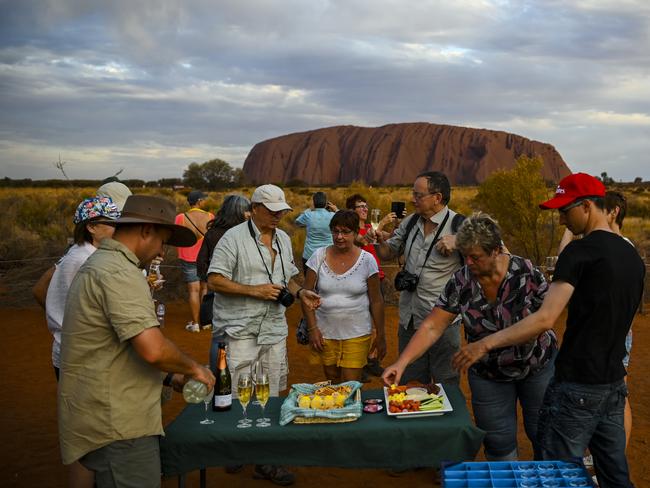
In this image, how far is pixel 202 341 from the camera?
1002cm

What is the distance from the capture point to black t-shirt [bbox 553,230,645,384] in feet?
9.86

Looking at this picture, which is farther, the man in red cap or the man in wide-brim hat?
the man in red cap

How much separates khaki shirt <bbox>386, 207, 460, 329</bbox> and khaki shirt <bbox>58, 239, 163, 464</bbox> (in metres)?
2.52

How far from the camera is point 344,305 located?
4895 millimetres

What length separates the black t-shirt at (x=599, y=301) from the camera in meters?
3.00

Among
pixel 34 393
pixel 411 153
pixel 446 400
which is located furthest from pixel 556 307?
pixel 411 153

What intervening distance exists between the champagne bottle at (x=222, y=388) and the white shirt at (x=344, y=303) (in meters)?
1.28

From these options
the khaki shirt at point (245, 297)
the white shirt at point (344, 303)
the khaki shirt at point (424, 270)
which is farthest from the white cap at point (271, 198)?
the khaki shirt at point (424, 270)

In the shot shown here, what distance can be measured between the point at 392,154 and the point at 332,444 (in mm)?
93190

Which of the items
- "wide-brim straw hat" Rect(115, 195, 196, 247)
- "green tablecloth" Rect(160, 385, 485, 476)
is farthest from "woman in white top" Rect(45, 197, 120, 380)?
"green tablecloth" Rect(160, 385, 485, 476)

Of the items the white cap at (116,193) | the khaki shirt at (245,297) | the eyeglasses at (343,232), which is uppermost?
the white cap at (116,193)

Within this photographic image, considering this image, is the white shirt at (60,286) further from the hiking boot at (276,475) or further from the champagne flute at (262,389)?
the hiking boot at (276,475)

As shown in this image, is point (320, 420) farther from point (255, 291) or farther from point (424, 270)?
point (424, 270)

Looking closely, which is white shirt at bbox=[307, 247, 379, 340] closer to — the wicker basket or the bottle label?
the bottle label
